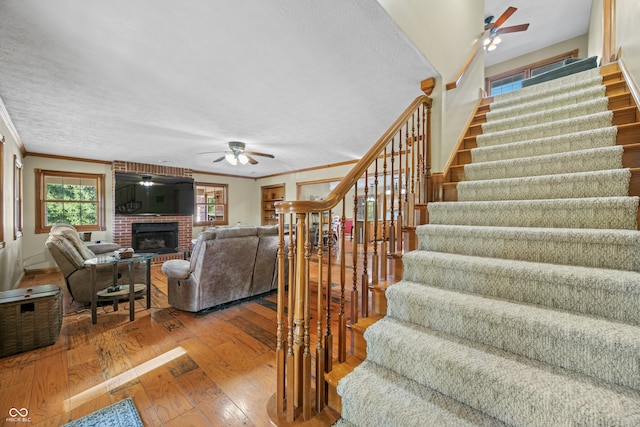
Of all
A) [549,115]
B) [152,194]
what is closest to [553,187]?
[549,115]

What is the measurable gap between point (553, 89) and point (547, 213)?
228 cm

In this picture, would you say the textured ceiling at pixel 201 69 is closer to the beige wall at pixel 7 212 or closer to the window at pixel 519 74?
the beige wall at pixel 7 212

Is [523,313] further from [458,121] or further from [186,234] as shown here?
[186,234]

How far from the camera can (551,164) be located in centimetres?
197

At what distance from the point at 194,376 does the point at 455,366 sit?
1676 millimetres

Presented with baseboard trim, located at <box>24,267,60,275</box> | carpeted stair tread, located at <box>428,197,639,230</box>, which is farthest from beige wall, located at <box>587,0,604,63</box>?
baseboard trim, located at <box>24,267,60,275</box>

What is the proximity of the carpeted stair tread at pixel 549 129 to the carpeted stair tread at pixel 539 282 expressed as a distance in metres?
1.64

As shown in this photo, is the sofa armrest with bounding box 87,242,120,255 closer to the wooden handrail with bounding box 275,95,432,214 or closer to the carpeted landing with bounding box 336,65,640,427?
the wooden handrail with bounding box 275,95,432,214

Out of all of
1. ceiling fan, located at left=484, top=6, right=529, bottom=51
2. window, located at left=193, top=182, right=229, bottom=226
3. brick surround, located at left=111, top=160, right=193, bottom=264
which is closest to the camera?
ceiling fan, located at left=484, top=6, right=529, bottom=51

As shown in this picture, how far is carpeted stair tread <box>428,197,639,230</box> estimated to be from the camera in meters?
1.42

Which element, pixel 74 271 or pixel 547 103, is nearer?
pixel 547 103

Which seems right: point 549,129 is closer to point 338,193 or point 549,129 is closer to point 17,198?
point 338,193

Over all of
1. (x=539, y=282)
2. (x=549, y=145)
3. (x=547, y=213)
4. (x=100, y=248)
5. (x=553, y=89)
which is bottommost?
(x=100, y=248)

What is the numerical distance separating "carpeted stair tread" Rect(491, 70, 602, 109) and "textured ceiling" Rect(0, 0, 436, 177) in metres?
1.37
